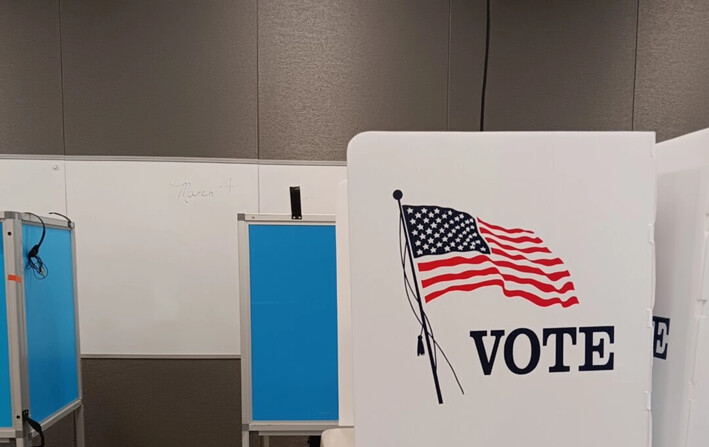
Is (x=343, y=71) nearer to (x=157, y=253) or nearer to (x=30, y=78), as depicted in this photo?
(x=157, y=253)

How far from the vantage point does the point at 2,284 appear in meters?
1.29

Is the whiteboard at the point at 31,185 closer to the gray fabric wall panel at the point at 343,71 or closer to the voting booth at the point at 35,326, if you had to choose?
the voting booth at the point at 35,326

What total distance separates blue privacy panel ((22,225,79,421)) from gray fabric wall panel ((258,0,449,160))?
3.22 ft

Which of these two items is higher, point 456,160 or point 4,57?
point 4,57

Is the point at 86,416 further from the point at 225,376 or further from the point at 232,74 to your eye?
the point at 232,74

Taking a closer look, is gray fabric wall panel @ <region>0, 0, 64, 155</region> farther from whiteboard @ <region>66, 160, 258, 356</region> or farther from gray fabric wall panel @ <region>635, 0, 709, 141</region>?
gray fabric wall panel @ <region>635, 0, 709, 141</region>

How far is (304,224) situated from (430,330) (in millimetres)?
1040

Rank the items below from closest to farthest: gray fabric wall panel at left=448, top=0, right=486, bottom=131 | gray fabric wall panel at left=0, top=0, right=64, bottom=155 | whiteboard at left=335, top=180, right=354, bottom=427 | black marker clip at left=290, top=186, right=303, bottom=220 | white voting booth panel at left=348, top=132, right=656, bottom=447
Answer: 1. white voting booth panel at left=348, top=132, right=656, bottom=447
2. whiteboard at left=335, top=180, right=354, bottom=427
3. black marker clip at left=290, top=186, right=303, bottom=220
4. gray fabric wall panel at left=0, top=0, right=64, bottom=155
5. gray fabric wall panel at left=448, top=0, right=486, bottom=131

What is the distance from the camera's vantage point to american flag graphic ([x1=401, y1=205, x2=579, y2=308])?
507 mm

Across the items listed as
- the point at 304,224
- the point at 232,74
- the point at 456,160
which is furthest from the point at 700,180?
the point at 232,74

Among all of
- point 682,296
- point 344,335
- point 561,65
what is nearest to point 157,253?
point 344,335

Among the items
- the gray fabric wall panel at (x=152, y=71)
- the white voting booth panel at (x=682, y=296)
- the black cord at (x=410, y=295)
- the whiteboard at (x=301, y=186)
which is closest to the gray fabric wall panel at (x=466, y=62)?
the whiteboard at (x=301, y=186)

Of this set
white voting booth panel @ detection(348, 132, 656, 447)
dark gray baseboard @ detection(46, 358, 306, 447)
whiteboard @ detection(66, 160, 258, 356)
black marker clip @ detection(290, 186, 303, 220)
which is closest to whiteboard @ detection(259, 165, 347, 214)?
whiteboard @ detection(66, 160, 258, 356)

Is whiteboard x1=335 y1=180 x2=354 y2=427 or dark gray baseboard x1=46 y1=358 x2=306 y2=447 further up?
whiteboard x1=335 y1=180 x2=354 y2=427
